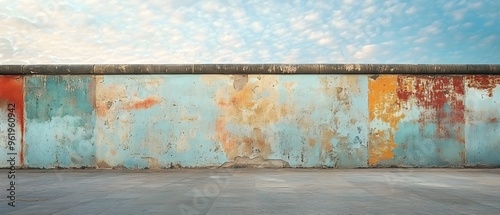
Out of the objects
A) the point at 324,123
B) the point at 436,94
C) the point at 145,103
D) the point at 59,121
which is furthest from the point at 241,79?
the point at 436,94

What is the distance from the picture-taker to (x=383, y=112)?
32.3 feet

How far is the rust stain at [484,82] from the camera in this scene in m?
9.88

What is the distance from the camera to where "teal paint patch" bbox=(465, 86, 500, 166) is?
9797 millimetres

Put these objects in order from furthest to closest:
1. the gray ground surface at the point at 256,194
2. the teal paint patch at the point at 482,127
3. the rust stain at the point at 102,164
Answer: the teal paint patch at the point at 482,127, the rust stain at the point at 102,164, the gray ground surface at the point at 256,194

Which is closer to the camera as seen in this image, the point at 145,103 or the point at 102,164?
the point at 102,164

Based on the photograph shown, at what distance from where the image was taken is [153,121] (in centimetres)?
980

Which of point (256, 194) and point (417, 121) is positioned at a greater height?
point (417, 121)

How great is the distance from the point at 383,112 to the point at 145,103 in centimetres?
627

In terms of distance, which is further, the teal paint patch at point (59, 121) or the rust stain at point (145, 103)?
the rust stain at point (145, 103)

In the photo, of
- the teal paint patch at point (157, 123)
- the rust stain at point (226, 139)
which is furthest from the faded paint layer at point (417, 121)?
the teal paint patch at point (157, 123)

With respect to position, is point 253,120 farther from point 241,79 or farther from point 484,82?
point 484,82

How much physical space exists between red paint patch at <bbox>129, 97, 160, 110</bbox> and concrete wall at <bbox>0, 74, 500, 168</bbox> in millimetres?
26

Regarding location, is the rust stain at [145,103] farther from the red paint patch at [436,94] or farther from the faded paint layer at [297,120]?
the red paint patch at [436,94]

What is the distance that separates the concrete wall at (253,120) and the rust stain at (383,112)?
26mm
